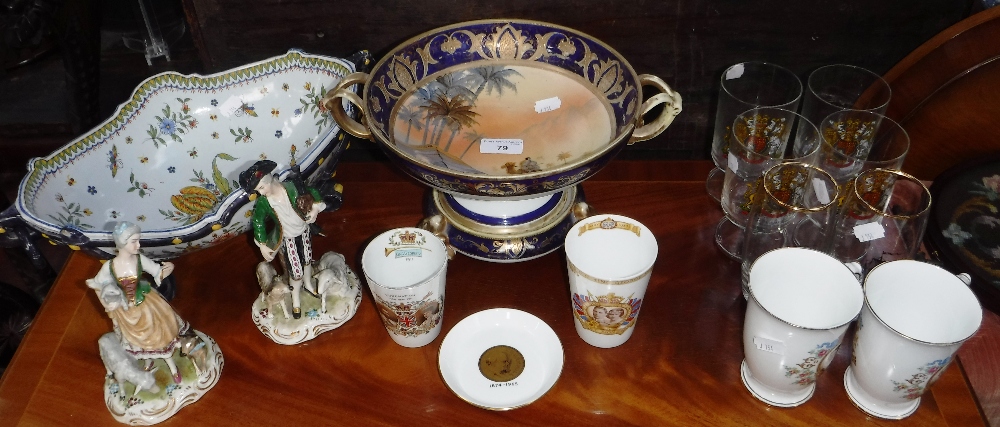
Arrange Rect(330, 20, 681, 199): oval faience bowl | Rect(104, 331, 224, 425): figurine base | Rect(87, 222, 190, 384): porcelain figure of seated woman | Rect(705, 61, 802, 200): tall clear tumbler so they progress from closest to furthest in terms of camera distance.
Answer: Rect(87, 222, 190, 384): porcelain figure of seated woman < Rect(104, 331, 224, 425): figurine base < Rect(330, 20, 681, 199): oval faience bowl < Rect(705, 61, 802, 200): tall clear tumbler

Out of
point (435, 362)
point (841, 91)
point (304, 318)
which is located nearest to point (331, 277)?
point (304, 318)

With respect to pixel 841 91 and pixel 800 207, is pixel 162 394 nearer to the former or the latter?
pixel 800 207

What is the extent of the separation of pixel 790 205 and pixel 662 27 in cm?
44

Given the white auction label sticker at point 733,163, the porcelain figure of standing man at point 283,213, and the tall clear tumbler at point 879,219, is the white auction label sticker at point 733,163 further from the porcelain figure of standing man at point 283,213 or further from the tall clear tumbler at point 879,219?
the porcelain figure of standing man at point 283,213

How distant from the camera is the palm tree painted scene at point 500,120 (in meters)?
1.08

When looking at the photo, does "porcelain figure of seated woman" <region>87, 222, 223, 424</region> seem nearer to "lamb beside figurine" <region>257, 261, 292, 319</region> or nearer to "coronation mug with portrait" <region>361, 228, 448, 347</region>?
"lamb beside figurine" <region>257, 261, 292, 319</region>

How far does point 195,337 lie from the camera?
961mm

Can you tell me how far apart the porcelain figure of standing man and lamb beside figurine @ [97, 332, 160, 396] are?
20cm

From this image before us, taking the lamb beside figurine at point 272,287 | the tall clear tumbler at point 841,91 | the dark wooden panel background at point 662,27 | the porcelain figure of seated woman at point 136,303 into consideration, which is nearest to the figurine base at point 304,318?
the lamb beside figurine at point 272,287

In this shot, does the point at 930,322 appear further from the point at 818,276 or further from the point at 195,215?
the point at 195,215

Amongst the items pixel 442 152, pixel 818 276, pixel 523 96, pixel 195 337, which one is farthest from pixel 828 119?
pixel 195 337

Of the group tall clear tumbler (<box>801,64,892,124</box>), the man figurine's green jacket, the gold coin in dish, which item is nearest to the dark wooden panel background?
tall clear tumbler (<box>801,64,892,124</box>)

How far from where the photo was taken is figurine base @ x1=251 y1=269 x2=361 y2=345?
103cm

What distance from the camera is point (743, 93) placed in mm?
1238
